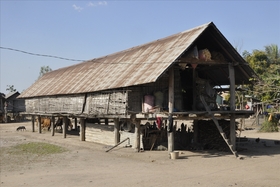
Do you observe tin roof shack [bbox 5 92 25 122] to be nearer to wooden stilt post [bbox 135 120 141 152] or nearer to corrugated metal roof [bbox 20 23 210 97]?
corrugated metal roof [bbox 20 23 210 97]

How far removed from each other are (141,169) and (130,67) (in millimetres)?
6606

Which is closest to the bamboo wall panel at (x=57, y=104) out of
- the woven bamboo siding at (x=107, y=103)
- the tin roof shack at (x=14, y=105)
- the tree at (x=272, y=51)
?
the woven bamboo siding at (x=107, y=103)

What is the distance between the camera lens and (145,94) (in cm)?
1578

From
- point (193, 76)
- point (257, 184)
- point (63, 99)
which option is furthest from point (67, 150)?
point (257, 184)

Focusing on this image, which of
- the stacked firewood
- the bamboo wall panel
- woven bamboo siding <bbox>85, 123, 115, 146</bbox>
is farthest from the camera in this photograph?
the bamboo wall panel

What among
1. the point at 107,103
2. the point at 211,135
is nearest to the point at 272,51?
the point at 211,135

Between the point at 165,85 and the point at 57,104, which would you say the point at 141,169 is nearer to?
the point at 165,85

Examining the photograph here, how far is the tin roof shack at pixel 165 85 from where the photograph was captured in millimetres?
14422

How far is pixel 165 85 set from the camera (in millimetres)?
16344

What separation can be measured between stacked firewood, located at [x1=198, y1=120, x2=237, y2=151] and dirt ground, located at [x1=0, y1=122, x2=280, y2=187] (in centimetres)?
98

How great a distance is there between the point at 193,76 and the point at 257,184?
8.35 m

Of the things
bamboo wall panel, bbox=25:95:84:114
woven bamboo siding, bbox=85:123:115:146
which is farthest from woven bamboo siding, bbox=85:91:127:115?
woven bamboo siding, bbox=85:123:115:146

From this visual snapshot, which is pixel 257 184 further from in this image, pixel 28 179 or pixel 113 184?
pixel 28 179

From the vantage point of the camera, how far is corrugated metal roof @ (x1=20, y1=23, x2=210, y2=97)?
1434 centimetres
